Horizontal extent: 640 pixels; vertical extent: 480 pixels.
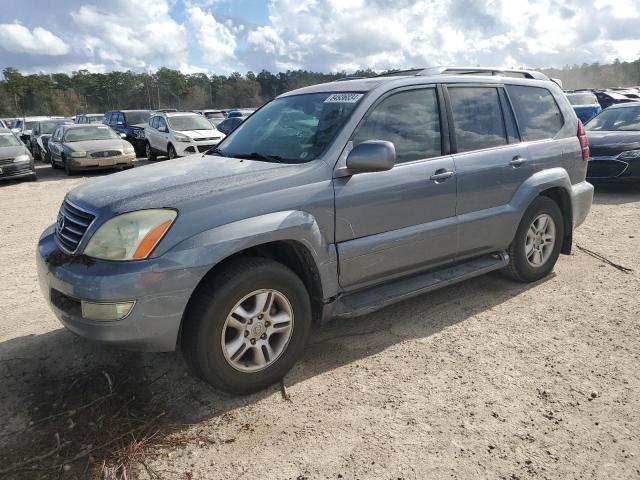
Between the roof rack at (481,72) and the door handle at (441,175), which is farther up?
the roof rack at (481,72)

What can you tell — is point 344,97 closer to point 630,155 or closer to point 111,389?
point 111,389

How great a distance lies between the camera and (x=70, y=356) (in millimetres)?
3596

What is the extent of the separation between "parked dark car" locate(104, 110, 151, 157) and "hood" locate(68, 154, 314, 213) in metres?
15.7

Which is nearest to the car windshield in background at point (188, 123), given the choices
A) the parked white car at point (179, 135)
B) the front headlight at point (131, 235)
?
the parked white car at point (179, 135)

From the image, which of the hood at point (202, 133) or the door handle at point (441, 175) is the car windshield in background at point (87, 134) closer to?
the hood at point (202, 133)

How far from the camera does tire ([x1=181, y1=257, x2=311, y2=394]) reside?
281 centimetres

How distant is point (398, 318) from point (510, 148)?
1.72 meters

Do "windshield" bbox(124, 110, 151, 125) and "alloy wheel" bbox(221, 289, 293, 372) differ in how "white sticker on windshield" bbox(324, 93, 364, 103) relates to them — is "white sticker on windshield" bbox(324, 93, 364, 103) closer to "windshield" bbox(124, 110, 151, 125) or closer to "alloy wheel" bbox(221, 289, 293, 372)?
"alloy wheel" bbox(221, 289, 293, 372)

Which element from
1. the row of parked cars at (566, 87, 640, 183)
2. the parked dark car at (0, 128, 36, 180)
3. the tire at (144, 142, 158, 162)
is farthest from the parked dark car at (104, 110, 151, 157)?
the row of parked cars at (566, 87, 640, 183)

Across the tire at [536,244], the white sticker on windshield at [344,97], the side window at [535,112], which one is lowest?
the tire at [536,244]

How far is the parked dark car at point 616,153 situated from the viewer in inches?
338

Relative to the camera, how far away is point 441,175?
148 inches

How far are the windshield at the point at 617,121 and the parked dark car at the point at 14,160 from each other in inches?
518

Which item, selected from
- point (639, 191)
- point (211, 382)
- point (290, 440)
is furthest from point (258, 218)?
point (639, 191)
